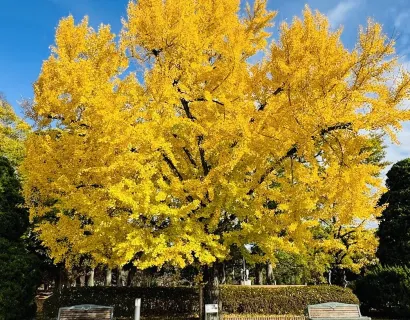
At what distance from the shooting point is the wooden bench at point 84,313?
7.55 m

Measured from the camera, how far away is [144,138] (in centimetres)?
690

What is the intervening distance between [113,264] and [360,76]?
6225 mm

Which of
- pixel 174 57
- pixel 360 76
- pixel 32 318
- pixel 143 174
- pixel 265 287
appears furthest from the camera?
pixel 265 287

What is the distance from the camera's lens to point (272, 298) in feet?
47.2

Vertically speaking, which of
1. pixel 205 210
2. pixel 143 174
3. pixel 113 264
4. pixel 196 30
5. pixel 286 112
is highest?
pixel 196 30

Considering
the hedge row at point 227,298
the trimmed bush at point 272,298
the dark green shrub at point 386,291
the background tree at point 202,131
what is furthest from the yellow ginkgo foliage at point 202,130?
the trimmed bush at point 272,298

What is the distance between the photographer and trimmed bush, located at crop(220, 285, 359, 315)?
1421cm

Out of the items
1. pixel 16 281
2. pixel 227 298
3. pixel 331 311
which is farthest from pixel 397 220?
pixel 16 281

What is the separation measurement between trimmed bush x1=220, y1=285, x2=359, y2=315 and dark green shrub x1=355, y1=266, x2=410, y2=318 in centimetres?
72

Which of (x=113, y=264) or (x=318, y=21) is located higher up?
(x=318, y=21)

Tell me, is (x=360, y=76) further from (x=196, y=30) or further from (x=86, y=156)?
(x=86, y=156)

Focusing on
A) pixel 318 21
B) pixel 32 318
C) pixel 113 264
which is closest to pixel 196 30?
pixel 318 21

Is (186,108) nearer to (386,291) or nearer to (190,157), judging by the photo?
(190,157)

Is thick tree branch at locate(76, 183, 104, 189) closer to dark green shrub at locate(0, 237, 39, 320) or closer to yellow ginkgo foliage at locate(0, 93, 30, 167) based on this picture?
dark green shrub at locate(0, 237, 39, 320)
